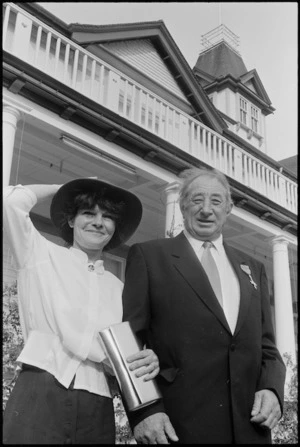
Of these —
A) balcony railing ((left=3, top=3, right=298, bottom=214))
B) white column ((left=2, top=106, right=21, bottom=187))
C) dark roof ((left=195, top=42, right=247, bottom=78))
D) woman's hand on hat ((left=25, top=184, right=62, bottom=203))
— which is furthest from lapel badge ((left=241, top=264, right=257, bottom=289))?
dark roof ((left=195, top=42, right=247, bottom=78))

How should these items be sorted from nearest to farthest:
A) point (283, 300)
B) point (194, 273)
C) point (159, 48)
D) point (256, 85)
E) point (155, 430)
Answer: point (155, 430) → point (194, 273) → point (283, 300) → point (159, 48) → point (256, 85)

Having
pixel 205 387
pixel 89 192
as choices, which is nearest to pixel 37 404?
pixel 205 387

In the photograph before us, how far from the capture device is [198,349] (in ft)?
6.34

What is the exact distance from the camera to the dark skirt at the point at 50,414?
178 cm

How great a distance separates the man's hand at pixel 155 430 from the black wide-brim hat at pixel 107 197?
92cm

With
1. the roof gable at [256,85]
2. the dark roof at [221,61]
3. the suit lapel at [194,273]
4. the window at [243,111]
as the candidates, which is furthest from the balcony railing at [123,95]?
the dark roof at [221,61]

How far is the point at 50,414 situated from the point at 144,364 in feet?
1.27

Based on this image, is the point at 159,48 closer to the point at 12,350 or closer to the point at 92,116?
the point at 92,116

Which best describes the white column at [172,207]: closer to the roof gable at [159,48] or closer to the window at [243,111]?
the roof gable at [159,48]

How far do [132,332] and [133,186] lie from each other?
22.3 feet

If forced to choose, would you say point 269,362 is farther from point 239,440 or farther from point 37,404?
point 37,404

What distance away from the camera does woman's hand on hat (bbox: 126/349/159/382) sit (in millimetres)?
1787

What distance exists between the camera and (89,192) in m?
2.28

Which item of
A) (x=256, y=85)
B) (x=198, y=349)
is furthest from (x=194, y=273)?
(x=256, y=85)
